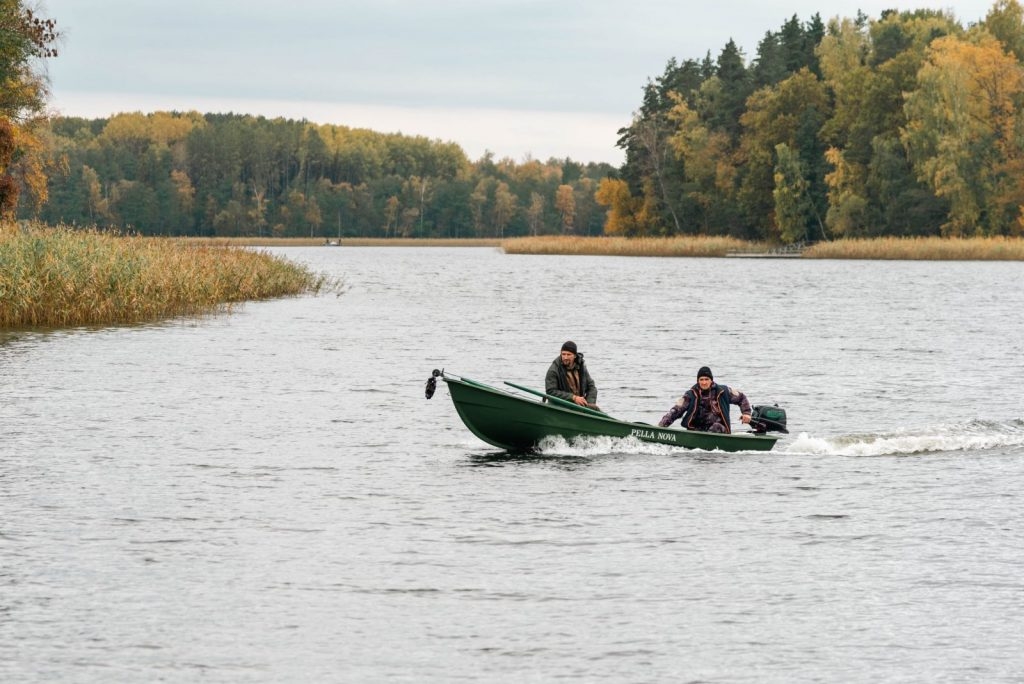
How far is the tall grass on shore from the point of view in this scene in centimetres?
3706

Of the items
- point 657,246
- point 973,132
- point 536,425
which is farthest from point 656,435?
point 657,246

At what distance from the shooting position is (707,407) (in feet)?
66.0

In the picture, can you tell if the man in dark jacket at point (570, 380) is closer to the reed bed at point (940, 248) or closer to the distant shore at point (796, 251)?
the distant shore at point (796, 251)

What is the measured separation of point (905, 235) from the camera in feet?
370

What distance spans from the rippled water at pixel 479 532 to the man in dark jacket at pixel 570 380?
0.70m

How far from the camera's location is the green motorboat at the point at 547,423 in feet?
62.9

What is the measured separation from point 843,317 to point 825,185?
68.7m

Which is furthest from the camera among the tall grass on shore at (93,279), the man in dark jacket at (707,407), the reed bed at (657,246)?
the reed bed at (657,246)

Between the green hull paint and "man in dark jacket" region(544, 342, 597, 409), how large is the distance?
275 mm

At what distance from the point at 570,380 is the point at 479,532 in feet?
17.5

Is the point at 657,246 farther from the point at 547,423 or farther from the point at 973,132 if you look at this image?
the point at 547,423

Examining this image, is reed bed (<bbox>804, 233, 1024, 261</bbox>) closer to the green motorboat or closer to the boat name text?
the green motorboat

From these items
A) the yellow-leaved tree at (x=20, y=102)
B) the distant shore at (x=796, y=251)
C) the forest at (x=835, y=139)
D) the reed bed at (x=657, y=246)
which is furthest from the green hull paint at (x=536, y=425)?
the reed bed at (x=657, y=246)

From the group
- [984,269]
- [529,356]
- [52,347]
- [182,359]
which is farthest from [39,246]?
[984,269]
